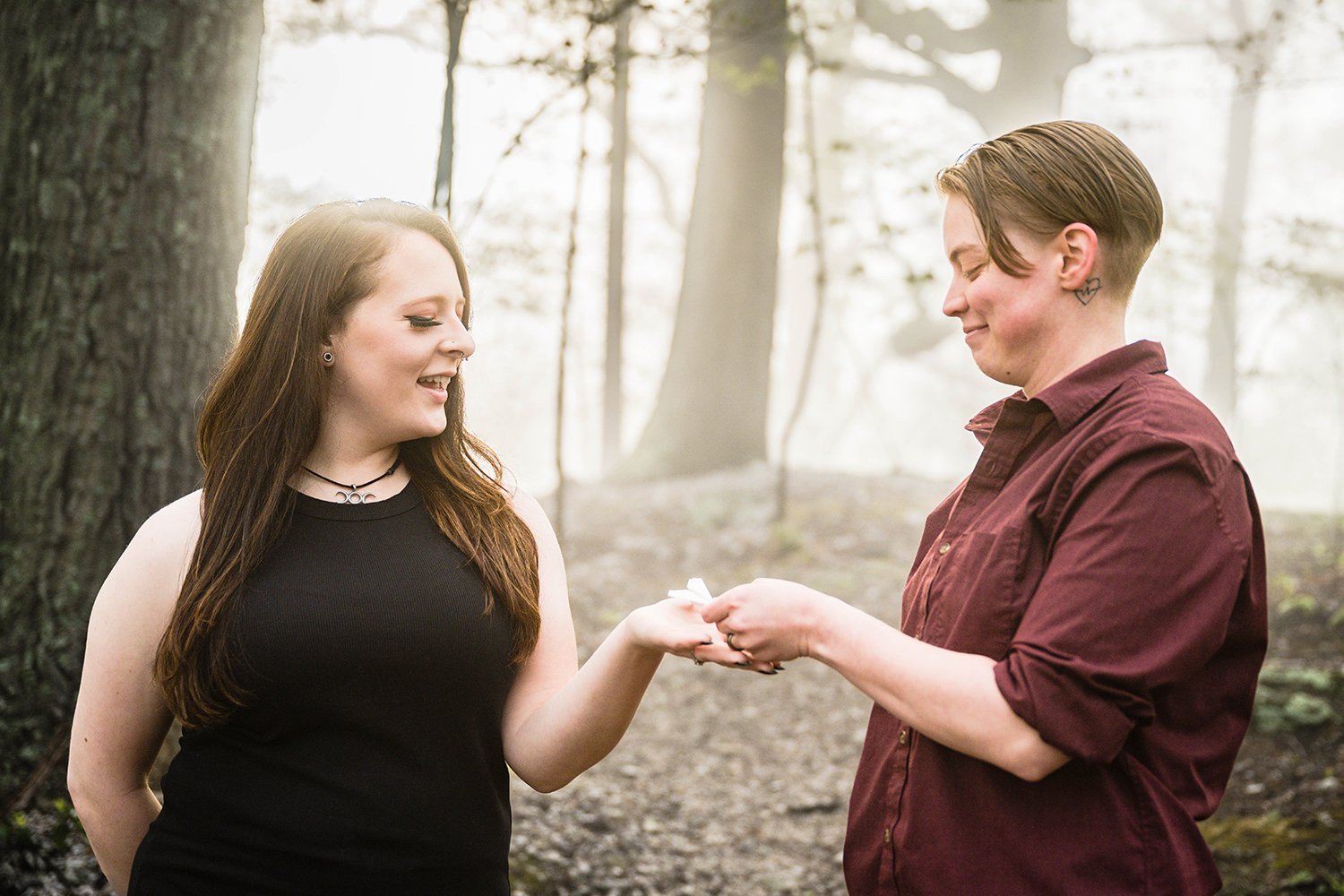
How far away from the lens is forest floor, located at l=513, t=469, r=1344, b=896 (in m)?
4.61

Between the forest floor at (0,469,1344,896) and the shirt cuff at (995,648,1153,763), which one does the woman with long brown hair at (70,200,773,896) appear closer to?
the shirt cuff at (995,648,1153,763)

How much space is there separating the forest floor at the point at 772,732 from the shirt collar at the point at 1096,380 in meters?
3.04

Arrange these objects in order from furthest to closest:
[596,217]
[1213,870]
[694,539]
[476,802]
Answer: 1. [596,217]
2. [694,539]
3. [476,802]
4. [1213,870]

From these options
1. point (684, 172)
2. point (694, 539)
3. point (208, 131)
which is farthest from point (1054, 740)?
point (684, 172)

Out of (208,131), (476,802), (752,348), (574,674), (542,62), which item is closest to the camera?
(476,802)

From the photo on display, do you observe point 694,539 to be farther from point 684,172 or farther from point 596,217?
point 684,172

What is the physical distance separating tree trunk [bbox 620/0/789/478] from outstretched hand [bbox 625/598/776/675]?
9023mm

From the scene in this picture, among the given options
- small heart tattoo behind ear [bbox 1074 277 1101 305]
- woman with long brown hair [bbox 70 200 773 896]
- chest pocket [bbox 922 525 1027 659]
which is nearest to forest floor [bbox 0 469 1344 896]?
woman with long brown hair [bbox 70 200 773 896]

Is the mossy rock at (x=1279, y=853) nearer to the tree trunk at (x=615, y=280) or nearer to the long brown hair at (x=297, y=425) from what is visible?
the long brown hair at (x=297, y=425)

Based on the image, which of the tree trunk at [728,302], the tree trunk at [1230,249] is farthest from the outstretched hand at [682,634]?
the tree trunk at [1230,249]

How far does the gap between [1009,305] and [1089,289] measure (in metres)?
0.16

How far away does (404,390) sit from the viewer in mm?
2602

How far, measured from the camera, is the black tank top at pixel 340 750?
2330mm

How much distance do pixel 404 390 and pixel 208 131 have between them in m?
2.13
